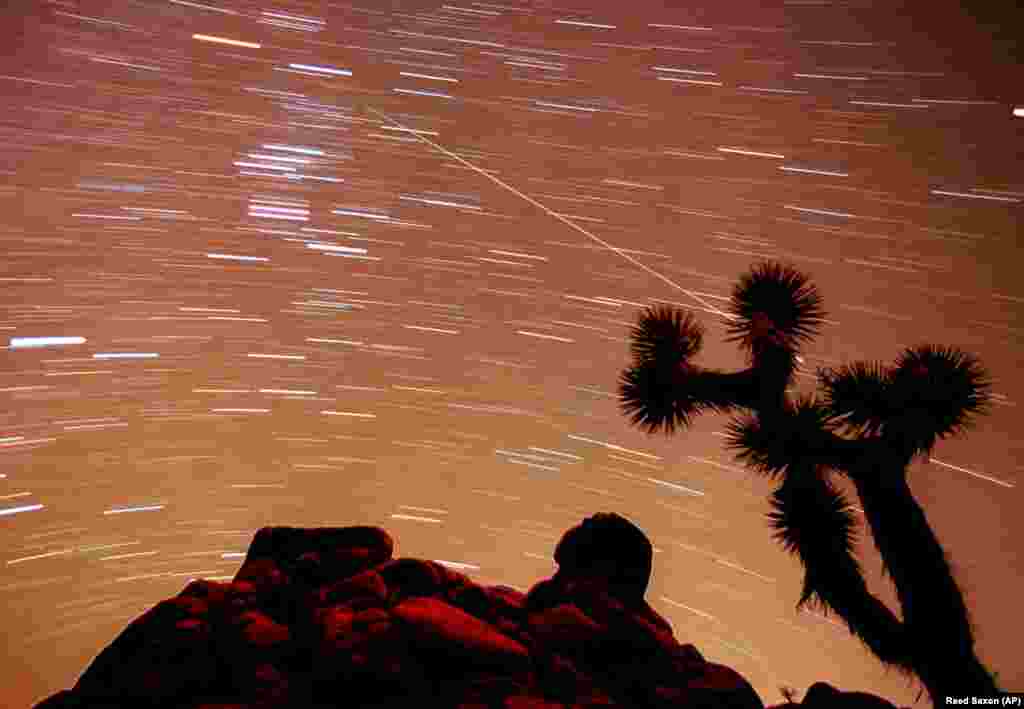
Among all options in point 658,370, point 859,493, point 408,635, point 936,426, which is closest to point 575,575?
point 408,635

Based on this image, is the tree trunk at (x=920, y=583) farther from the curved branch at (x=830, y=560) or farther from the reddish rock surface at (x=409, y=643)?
the reddish rock surface at (x=409, y=643)

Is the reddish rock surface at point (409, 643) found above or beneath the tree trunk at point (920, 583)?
beneath

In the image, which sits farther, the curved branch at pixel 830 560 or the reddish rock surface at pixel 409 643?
the reddish rock surface at pixel 409 643

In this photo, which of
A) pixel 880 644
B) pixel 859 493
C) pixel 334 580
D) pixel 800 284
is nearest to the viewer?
pixel 880 644

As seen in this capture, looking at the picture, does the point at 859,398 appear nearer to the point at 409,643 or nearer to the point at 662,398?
the point at 662,398

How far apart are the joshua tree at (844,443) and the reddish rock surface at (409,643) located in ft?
5.53

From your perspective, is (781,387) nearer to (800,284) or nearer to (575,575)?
(800,284)

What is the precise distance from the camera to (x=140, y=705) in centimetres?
880

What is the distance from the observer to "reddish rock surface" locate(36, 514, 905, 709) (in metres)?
8.62

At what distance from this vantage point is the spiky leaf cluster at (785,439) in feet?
25.9

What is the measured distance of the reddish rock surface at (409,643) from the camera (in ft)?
28.3

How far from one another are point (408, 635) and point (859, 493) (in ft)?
17.8

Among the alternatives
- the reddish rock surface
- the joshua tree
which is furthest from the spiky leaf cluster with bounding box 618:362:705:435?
the reddish rock surface

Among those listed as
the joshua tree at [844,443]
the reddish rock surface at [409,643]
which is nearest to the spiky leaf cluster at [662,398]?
the joshua tree at [844,443]
